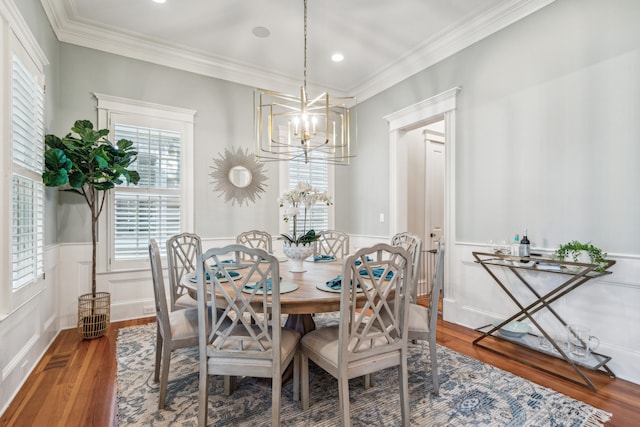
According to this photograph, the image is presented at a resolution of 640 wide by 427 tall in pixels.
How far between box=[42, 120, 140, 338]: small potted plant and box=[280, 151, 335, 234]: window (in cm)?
201

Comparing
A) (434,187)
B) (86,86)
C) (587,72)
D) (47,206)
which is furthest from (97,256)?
(587,72)

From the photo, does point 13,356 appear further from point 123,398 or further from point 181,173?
point 181,173

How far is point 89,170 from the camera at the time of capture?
310cm

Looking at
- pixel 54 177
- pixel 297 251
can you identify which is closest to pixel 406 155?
pixel 297 251

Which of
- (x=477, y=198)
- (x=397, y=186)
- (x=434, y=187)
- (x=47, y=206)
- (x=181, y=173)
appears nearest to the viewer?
(x=47, y=206)

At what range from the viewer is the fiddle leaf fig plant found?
279cm

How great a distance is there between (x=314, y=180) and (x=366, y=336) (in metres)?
3.52

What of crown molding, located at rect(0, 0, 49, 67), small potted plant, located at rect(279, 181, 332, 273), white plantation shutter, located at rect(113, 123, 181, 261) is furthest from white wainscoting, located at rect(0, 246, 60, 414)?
small potted plant, located at rect(279, 181, 332, 273)

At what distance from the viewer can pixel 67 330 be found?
3.34 m

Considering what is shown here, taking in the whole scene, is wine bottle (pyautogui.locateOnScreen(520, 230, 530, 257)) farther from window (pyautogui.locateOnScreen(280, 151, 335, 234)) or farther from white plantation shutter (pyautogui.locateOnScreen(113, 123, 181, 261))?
white plantation shutter (pyautogui.locateOnScreen(113, 123, 181, 261))

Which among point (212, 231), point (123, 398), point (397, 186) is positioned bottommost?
point (123, 398)

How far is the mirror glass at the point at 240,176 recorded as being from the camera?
170 inches

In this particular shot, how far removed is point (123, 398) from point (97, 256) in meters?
1.96

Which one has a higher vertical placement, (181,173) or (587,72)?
(587,72)
